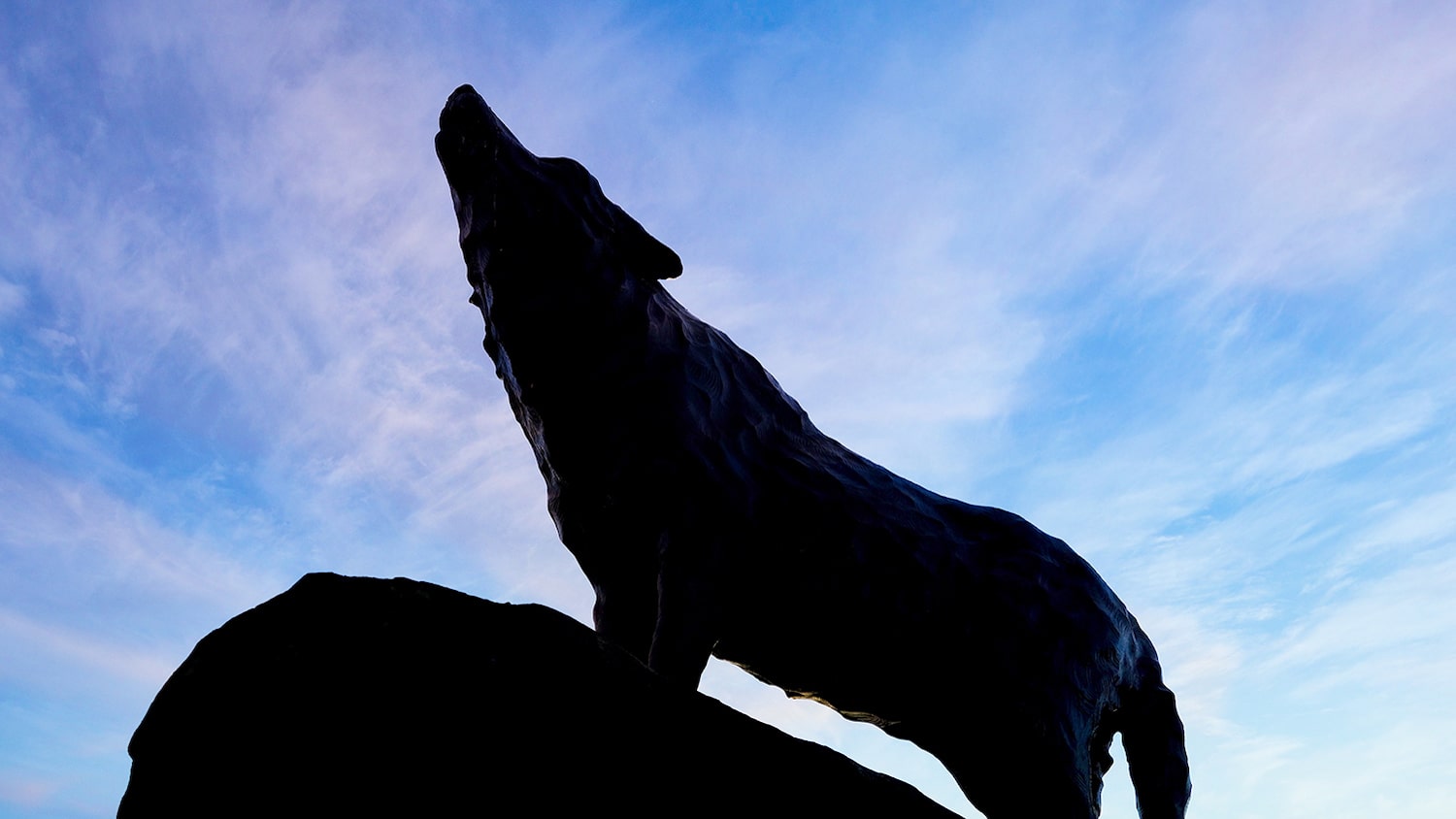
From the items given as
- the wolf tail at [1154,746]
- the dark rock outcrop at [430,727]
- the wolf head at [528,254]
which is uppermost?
the wolf head at [528,254]

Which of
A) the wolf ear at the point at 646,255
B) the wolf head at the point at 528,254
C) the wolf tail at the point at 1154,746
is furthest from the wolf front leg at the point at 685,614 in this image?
the wolf tail at the point at 1154,746

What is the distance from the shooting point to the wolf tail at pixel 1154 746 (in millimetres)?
3619

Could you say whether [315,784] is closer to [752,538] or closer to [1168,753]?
[752,538]

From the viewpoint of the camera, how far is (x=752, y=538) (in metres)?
3.33

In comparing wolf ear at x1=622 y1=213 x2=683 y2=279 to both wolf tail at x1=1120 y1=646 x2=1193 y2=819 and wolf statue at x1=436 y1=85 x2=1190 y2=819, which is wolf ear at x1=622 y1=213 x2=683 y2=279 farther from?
wolf tail at x1=1120 y1=646 x2=1193 y2=819

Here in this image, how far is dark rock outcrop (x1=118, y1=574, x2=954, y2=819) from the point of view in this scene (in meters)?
1.62

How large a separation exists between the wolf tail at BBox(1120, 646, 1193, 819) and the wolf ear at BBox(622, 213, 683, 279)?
7.85 ft

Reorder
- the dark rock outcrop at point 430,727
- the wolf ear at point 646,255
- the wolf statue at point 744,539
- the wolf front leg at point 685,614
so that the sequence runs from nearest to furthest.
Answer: the dark rock outcrop at point 430,727 → the wolf front leg at point 685,614 → the wolf statue at point 744,539 → the wolf ear at point 646,255

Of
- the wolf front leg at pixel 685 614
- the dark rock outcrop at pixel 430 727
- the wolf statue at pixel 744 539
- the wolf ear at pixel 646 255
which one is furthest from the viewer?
the wolf ear at pixel 646 255

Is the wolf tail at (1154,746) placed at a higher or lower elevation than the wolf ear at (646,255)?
lower

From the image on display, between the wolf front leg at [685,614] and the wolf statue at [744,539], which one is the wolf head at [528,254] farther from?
the wolf front leg at [685,614]

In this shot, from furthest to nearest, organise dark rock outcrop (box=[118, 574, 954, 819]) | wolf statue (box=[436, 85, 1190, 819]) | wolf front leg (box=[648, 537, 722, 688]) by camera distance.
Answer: wolf statue (box=[436, 85, 1190, 819])
wolf front leg (box=[648, 537, 722, 688])
dark rock outcrop (box=[118, 574, 954, 819])

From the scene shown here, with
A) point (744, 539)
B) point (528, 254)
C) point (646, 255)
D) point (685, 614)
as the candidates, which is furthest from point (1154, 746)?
point (528, 254)

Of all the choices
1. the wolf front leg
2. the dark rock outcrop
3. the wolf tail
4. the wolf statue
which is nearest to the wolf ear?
the wolf statue
